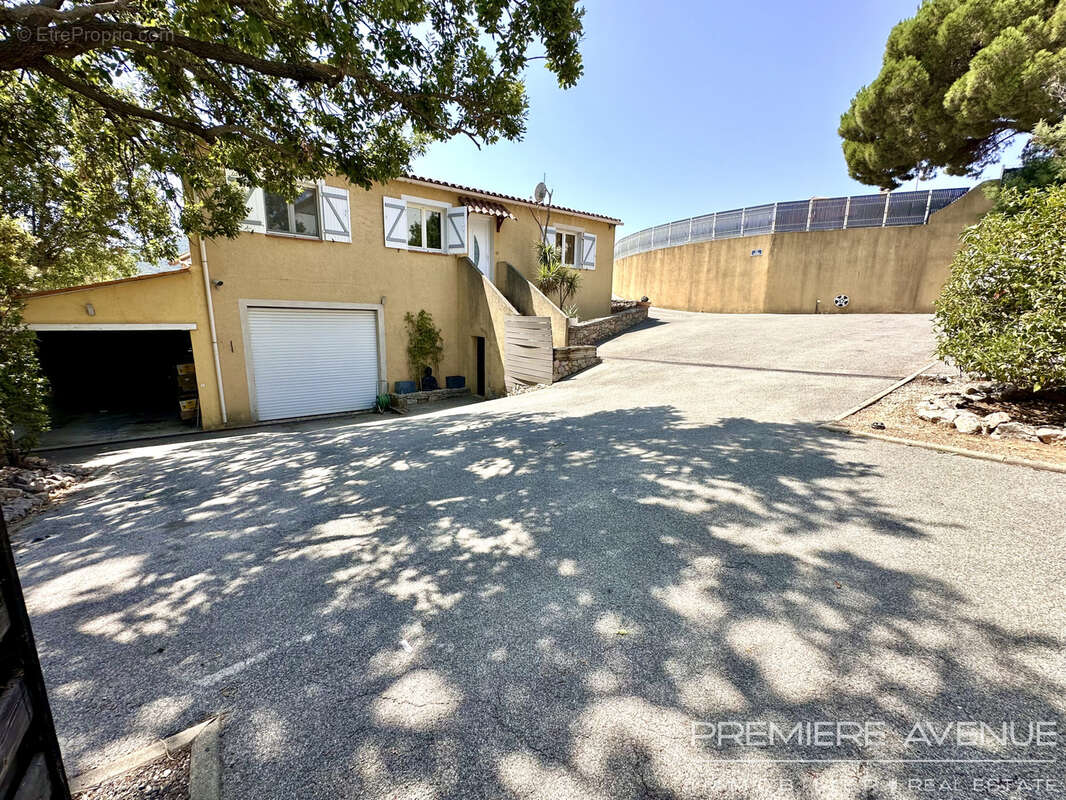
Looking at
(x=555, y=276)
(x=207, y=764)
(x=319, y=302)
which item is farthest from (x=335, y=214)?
(x=207, y=764)

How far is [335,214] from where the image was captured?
1056cm

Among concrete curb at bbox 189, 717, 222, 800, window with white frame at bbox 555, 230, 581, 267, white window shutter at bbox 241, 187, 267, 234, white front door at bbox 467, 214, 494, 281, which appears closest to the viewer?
concrete curb at bbox 189, 717, 222, 800

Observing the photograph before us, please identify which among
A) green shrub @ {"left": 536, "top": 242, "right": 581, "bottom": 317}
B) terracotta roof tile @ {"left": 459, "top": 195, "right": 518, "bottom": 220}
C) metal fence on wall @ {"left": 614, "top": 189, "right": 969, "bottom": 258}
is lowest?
green shrub @ {"left": 536, "top": 242, "right": 581, "bottom": 317}

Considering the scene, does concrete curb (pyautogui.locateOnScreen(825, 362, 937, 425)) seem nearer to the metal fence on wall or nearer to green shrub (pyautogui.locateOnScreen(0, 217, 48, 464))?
green shrub (pyautogui.locateOnScreen(0, 217, 48, 464))

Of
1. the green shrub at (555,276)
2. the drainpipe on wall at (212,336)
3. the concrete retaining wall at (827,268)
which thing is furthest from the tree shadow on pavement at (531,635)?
the concrete retaining wall at (827,268)

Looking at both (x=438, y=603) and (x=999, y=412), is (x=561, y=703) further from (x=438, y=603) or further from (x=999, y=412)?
(x=999, y=412)

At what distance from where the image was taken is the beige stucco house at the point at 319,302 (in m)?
9.04

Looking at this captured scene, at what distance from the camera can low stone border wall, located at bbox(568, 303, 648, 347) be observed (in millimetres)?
11821

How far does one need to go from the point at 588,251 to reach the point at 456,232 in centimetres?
522

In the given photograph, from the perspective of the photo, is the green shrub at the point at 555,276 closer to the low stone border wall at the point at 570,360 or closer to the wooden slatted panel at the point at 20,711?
the low stone border wall at the point at 570,360

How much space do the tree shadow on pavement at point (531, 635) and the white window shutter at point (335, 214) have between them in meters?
8.27

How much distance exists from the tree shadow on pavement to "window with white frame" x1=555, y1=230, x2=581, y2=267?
12.3 meters

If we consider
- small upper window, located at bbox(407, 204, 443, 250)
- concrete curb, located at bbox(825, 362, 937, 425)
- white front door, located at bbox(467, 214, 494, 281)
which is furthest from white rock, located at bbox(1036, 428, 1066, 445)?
small upper window, located at bbox(407, 204, 443, 250)

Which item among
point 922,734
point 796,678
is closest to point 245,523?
point 796,678
